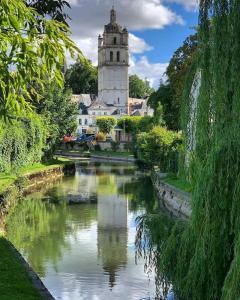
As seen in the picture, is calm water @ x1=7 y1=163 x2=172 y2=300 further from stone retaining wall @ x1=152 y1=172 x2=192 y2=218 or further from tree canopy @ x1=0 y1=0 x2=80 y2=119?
tree canopy @ x1=0 y1=0 x2=80 y2=119

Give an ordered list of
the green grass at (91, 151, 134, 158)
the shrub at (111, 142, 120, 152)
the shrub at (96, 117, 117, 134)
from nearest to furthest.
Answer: the green grass at (91, 151, 134, 158) → the shrub at (111, 142, 120, 152) → the shrub at (96, 117, 117, 134)

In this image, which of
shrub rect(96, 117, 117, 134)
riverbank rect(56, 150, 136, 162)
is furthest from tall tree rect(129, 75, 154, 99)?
riverbank rect(56, 150, 136, 162)

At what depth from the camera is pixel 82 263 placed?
16.3m

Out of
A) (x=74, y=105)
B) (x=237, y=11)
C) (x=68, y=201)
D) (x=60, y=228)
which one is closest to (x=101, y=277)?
(x=60, y=228)

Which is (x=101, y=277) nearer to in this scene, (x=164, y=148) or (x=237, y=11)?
(x=237, y=11)

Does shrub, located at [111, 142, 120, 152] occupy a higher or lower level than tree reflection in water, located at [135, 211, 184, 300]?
higher

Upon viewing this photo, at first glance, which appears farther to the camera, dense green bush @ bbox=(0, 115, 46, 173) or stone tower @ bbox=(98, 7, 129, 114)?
stone tower @ bbox=(98, 7, 129, 114)

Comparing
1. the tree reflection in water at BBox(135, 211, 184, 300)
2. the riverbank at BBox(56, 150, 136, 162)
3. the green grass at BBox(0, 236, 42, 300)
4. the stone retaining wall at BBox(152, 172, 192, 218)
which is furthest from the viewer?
the riverbank at BBox(56, 150, 136, 162)

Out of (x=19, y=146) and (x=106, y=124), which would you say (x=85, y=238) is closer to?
(x=19, y=146)

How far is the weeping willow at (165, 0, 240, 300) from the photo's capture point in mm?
6055

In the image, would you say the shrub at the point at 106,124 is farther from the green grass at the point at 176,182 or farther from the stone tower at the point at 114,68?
the green grass at the point at 176,182

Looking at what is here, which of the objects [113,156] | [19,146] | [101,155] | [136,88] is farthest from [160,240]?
[136,88]

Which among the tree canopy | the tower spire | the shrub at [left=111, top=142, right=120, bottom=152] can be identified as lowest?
the shrub at [left=111, top=142, right=120, bottom=152]

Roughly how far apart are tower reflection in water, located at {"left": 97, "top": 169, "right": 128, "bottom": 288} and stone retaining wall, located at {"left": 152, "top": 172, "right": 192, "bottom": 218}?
7.02ft
